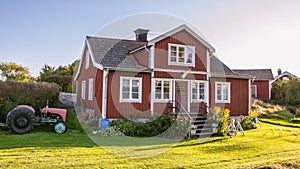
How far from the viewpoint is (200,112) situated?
15.7m

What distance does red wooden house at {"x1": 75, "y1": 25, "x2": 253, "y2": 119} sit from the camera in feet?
45.1

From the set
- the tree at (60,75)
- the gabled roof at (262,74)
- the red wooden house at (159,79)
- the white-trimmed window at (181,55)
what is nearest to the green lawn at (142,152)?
the red wooden house at (159,79)

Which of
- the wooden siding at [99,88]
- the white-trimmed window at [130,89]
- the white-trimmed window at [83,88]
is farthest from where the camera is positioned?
the white-trimmed window at [83,88]

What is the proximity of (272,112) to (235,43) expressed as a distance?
39.9ft

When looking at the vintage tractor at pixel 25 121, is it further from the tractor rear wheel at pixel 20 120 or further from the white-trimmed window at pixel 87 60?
the white-trimmed window at pixel 87 60

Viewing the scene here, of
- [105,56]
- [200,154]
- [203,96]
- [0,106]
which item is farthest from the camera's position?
[203,96]

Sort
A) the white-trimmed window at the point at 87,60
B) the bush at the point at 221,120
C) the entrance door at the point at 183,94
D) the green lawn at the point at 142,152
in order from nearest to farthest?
the green lawn at the point at 142,152
the bush at the point at 221,120
the entrance door at the point at 183,94
the white-trimmed window at the point at 87,60

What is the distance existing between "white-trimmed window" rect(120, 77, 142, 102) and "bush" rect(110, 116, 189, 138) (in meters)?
1.36

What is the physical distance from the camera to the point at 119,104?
44.9 feet

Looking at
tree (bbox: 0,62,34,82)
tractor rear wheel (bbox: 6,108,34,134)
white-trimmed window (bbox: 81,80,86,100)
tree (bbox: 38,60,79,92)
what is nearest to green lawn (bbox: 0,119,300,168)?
tractor rear wheel (bbox: 6,108,34,134)

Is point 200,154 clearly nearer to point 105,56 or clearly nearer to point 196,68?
point 196,68

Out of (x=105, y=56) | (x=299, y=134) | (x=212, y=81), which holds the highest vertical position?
(x=105, y=56)

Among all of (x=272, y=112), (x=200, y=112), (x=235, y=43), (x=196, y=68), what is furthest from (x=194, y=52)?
(x=272, y=112)

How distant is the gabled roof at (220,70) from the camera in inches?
655
